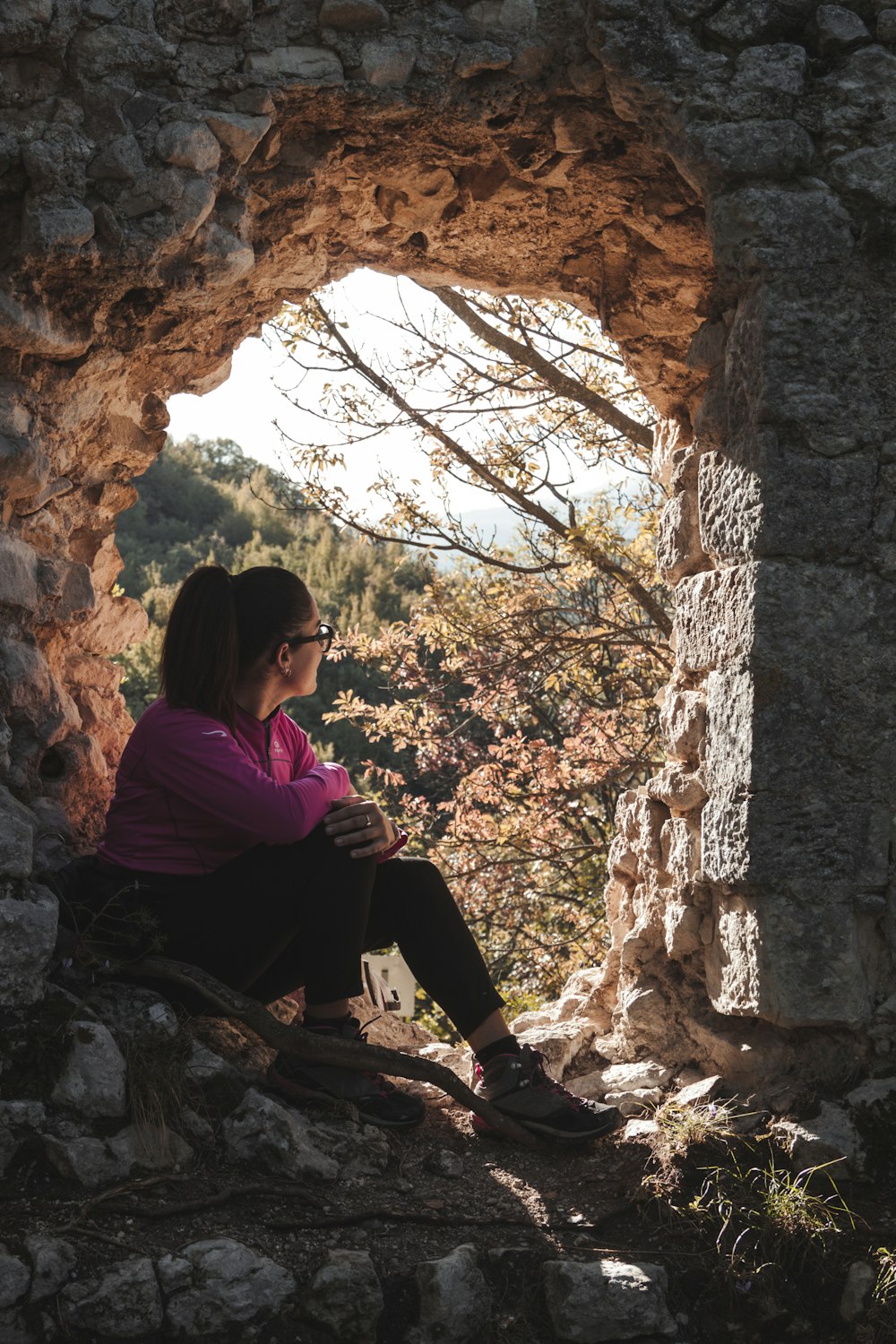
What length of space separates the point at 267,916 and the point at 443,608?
274 centimetres

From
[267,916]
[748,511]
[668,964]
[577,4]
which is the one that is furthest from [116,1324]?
[577,4]

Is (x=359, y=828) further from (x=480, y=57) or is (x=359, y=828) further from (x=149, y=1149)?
(x=480, y=57)

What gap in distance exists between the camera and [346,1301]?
2.29 m

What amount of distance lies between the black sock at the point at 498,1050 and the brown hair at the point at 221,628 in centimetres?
101

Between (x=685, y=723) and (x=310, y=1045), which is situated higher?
(x=685, y=723)

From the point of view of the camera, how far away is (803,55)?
2.93m

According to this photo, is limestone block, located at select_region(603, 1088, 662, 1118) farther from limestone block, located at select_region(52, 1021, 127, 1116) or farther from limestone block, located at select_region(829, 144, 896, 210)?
limestone block, located at select_region(829, 144, 896, 210)

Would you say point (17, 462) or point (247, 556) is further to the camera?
point (247, 556)

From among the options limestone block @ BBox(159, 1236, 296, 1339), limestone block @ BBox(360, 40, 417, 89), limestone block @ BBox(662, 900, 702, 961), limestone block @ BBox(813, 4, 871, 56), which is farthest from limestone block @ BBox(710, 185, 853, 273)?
limestone block @ BBox(159, 1236, 296, 1339)

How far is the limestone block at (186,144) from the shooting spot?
2926mm

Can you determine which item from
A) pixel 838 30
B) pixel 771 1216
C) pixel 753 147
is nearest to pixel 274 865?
pixel 771 1216

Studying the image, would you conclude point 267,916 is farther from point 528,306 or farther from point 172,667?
point 528,306

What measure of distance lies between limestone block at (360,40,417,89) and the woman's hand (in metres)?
1.73

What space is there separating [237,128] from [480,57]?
2.00 ft
